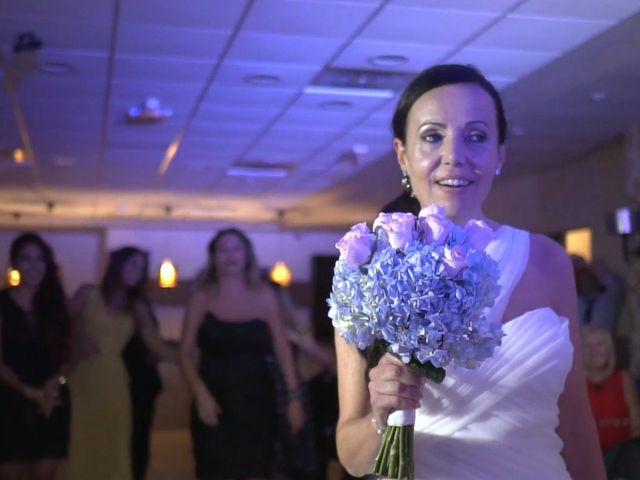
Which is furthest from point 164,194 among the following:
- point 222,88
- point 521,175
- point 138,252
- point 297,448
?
point 297,448

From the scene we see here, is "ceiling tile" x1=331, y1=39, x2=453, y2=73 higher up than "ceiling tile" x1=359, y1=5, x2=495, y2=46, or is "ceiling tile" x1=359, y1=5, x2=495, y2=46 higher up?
"ceiling tile" x1=331, y1=39, x2=453, y2=73

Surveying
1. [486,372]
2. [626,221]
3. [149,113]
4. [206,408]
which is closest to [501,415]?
[486,372]

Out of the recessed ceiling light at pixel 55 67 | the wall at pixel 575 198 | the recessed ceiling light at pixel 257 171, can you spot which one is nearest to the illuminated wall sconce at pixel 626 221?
the wall at pixel 575 198

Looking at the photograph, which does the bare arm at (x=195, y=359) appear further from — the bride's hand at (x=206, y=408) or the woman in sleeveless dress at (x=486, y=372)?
the woman in sleeveless dress at (x=486, y=372)

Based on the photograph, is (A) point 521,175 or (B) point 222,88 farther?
(A) point 521,175

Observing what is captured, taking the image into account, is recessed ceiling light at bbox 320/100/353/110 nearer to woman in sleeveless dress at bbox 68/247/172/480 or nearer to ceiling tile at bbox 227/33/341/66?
ceiling tile at bbox 227/33/341/66

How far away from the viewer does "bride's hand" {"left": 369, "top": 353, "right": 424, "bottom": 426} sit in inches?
51.0

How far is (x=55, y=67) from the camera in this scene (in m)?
6.30

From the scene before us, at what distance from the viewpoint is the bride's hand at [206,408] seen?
452 centimetres

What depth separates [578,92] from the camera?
604cm

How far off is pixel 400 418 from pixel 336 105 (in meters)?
6.23

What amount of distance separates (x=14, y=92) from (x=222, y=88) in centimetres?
155

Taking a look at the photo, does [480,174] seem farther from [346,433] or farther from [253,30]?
[253,30]

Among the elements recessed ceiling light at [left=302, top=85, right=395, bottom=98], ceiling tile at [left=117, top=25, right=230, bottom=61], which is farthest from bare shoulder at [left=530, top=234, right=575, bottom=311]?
recessed ceiling light at [left=302, top=85, right=395, bottom=98]
